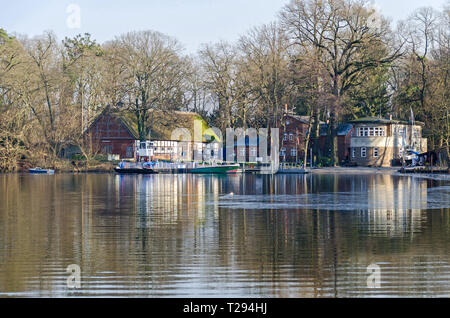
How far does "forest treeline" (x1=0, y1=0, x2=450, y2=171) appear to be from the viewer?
7950 cm

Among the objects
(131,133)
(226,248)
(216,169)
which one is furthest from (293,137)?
(226,248)

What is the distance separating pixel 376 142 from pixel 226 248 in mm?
76962

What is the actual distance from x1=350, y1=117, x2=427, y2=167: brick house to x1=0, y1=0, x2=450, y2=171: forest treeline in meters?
3.68

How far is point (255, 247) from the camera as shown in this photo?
69.3 ft

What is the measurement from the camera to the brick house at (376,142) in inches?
3706

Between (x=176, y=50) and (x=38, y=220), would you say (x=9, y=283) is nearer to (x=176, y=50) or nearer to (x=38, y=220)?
(x=38, y=220)

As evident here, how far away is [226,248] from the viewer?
68.7 ft

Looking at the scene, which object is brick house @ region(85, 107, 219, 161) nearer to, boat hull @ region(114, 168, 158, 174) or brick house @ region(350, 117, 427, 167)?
boat hull @ region(114, 168, 158, 174)

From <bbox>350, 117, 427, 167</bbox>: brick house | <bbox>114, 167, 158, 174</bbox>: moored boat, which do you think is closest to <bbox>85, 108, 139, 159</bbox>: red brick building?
<bbox>114, 167, 158, 174</bbox>: moored boat

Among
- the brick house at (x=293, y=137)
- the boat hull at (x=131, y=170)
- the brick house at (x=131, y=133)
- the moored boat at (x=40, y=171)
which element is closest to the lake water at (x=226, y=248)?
the moored boat at (x=40, y=171)

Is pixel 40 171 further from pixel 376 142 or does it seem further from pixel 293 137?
pixel 376 142

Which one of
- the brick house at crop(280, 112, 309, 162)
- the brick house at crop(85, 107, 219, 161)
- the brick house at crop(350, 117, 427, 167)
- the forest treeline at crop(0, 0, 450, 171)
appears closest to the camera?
the forest treeline at crop(0, 0, 450, 171)
